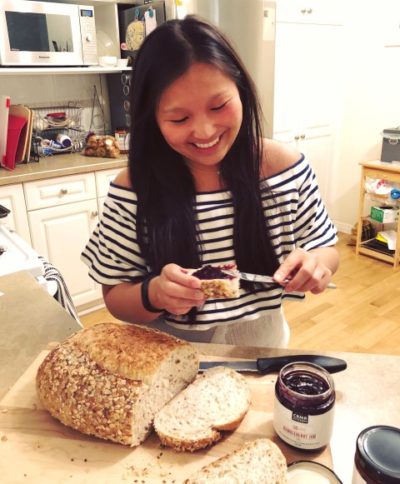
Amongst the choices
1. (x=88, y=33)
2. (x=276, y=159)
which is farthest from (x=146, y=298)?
(x=88, y=33)

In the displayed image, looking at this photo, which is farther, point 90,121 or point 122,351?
point 90,121

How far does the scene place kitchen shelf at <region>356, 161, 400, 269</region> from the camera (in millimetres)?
3191

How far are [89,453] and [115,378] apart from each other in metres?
0.13

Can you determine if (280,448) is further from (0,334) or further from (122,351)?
(0,334)

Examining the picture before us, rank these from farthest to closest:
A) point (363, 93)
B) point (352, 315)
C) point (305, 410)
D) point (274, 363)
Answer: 1. point (363, 93)
2. point (352, 315)
3. point (274, 363)
4. point (305, 410)

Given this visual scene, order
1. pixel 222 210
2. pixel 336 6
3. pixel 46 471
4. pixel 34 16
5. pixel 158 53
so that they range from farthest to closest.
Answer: pixel 336 6
pixel 34 16
pixel 222 210
pixel 158 53
pixel 46 471

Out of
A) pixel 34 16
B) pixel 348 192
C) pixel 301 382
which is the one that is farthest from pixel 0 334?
pixel 348 192

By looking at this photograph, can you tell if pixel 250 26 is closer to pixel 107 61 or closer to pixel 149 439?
pixel 107 61

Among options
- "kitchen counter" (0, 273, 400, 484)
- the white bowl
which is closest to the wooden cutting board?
"kitchen counter" (0, 273, 400, 484)

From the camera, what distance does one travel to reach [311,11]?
3.33 metres

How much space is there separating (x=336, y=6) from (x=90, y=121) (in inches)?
84.3

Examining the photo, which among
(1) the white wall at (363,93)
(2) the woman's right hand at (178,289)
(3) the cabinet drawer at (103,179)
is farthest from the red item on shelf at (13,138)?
(1) the white wall at (363,93)

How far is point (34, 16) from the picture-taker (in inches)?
95.2

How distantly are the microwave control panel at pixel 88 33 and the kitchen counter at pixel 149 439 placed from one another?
2.12 metres
